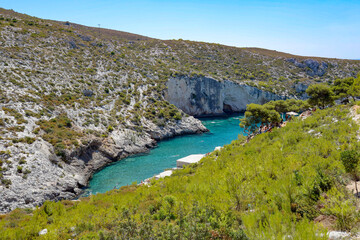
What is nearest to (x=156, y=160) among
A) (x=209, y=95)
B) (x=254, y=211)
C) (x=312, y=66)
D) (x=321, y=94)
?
(x=254, y=211)

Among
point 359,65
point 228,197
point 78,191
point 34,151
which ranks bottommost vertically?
point 78,191

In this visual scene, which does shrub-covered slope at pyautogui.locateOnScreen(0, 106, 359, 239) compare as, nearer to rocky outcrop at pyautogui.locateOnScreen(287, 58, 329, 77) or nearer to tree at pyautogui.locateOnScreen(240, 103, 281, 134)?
tree at pyautogui.locateOnScreen(240, 103, 281, 134)

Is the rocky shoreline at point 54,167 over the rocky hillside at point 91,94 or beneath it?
beneath

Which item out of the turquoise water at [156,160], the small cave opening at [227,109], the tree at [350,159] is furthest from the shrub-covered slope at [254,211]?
the small cave opening at [227,109]

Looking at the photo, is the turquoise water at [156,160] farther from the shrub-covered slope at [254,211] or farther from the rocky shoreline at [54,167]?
the shrub-covered slope at [254,211]

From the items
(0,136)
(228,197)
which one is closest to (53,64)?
(0,136)

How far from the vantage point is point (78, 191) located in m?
21.2

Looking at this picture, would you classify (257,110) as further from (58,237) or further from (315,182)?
(58,237)

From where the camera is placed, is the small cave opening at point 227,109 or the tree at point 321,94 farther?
the small cave opening at point 227,109

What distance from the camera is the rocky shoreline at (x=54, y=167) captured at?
17.4m

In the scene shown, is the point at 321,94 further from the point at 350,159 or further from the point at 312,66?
the point at 312,66

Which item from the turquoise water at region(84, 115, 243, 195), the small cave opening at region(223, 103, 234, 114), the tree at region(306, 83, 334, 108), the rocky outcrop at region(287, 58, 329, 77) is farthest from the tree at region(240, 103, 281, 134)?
the rocky outcrop at region(287, 58, 329, 77)

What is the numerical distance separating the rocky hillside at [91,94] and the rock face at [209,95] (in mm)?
338

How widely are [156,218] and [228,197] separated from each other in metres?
2.43
